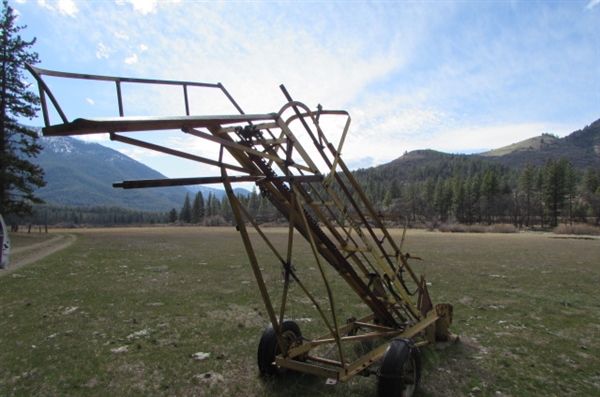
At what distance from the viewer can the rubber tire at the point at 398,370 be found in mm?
5145

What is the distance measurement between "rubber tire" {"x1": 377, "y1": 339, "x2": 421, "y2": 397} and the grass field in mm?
551

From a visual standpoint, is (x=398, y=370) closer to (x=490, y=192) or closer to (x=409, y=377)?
(x=409, y=377)

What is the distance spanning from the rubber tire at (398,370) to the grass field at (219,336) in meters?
0.55

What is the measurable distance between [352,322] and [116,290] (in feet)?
32.8

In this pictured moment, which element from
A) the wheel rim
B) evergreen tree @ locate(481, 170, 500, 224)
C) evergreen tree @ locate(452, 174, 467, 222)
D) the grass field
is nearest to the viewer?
the wheel rim

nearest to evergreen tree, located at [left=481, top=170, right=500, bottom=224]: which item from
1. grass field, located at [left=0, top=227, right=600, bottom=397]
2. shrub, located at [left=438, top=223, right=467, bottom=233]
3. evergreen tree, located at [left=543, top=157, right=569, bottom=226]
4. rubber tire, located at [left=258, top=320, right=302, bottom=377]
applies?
evergreen tree, located at [left=543, top=157, right=569, bottom=226]

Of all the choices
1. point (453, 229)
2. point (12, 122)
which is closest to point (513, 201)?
point (453, 229)

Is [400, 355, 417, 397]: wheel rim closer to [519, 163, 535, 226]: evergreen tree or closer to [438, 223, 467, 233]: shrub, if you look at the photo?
[438, 223, 467, 233]: shrub

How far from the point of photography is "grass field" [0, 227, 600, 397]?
6.15m

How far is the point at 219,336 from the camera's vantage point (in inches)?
341

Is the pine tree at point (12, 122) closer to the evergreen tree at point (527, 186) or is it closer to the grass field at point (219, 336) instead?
the grass field at point (219, 336)

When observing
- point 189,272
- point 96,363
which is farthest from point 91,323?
point 189,272

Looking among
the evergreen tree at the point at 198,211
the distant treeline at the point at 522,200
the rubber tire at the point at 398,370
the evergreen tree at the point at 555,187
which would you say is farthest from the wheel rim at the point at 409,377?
the evergreen tree at the point at 198,211

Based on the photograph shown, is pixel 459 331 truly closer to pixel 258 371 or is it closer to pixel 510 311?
pixel 510 311
